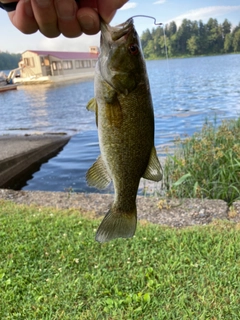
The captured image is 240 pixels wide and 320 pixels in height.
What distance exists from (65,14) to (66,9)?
1.2 inches

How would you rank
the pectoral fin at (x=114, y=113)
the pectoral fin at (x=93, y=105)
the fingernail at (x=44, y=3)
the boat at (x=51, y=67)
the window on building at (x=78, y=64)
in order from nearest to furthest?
the fingernail at (x=44, y=3), the pectoral fin at (x=114, y=113), the pectoral fin at (x=93, y=105), the boat at (x=51, y=67), the window on building at (x=78, y=64)

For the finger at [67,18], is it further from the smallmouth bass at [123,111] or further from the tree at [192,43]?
the tree at [192,43]

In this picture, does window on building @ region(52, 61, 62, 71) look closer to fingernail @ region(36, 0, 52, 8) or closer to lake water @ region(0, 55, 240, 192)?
lake water @ region(0, 55, 240, 192)

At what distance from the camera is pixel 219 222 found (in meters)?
4.80

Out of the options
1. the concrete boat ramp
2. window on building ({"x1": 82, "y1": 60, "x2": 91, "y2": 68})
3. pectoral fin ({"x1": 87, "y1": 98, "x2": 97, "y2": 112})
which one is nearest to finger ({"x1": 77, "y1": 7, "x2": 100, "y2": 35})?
pectoral fin ({"x1": 87, "y1": 98, "x2": 97, "y2": 112})

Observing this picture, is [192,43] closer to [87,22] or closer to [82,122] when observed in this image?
[82,122]

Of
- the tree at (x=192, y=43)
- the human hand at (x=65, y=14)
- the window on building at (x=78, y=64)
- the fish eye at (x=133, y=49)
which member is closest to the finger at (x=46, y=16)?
the human hand at (x=65, y=14)

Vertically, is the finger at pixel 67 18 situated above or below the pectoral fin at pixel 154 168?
above

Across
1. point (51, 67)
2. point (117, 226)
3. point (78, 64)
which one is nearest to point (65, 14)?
point (117, 226)

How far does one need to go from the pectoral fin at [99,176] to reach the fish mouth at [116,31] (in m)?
0.59

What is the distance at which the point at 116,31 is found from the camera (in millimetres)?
1455

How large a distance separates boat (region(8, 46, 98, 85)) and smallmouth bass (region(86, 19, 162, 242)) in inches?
1534

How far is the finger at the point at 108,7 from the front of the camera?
1.50m

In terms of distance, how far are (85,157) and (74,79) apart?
4569 cm
